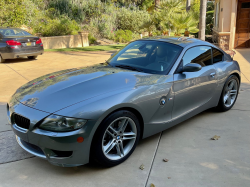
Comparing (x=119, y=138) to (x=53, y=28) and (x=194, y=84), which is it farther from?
(x=53, y=28)

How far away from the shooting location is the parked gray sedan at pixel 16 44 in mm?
10398

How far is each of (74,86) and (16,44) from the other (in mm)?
8128

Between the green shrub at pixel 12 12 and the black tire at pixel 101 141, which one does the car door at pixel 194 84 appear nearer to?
the black tire at pixel 101 141

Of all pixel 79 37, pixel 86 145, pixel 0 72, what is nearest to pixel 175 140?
pixel 86 145

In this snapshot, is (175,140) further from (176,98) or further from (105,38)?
(105,38)

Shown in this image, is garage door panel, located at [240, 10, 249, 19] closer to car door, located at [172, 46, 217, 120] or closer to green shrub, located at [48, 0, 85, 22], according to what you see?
car door, located at [172, 46, 217, 120]

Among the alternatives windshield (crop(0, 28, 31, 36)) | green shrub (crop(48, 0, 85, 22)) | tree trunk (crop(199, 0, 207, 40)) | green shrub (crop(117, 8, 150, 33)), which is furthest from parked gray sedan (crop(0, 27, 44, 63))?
green shrub (crop(117, 8, 150, 33))

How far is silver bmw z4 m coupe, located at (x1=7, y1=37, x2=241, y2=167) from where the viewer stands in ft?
9.45

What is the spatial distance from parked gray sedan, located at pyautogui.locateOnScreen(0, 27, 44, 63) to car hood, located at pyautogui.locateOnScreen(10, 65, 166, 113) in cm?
730

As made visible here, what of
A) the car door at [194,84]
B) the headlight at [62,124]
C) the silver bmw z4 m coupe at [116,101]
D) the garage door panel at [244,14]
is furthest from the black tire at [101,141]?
the garage door panel at [244,14]

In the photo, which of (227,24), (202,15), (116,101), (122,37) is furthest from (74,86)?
(122,37)

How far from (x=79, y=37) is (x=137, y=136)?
48.6 ft

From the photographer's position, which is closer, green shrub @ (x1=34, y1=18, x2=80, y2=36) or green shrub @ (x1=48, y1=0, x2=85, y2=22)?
green shrub @ (x1=34, y1=18, x2=80, y2=36)

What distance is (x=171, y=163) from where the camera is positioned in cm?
342
